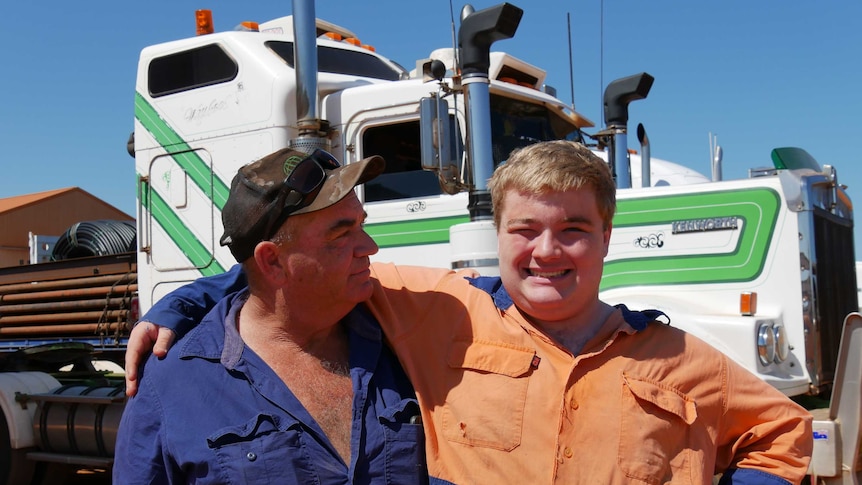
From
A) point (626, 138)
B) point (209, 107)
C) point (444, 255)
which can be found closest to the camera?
point (444, 255)

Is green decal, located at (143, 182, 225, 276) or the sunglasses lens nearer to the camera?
the sunglasses lens

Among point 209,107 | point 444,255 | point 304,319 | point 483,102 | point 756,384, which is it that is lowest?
point 756,384

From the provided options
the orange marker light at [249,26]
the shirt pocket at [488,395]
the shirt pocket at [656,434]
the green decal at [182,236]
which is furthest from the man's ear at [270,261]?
the orange marker light at [249,26]

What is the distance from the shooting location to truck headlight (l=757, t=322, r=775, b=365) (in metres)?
4.09

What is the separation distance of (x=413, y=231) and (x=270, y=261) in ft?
10.2

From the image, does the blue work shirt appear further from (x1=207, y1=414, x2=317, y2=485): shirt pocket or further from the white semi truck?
the white semi truck

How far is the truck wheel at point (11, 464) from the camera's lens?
242 inches

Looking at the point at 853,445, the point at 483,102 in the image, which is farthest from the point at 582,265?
the point at 483,102

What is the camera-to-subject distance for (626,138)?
667 cm

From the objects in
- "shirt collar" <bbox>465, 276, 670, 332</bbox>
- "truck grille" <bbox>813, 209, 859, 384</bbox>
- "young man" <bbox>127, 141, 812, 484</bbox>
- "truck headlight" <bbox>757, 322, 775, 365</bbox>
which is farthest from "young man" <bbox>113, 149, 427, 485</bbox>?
"truck grille" <bbox>813, 209, 859, 384</bbox>

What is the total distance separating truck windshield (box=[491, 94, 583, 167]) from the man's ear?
3.05 meters

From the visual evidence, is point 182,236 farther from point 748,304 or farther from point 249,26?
point 748,304

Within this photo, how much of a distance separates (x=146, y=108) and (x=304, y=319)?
444 centimetres

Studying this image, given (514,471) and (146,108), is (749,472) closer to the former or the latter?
(514,471)
